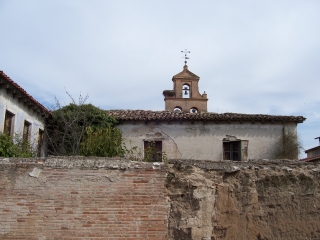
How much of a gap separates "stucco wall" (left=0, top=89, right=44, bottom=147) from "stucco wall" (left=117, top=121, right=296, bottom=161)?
3810mm

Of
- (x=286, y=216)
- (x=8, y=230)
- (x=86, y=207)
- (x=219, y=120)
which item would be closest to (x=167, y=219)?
(x=86, y=207)

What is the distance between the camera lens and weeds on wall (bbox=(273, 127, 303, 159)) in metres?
16.7

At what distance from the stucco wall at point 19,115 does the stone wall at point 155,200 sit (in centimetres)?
780

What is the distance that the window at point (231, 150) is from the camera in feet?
56.2

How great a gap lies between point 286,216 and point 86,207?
313 centimetres

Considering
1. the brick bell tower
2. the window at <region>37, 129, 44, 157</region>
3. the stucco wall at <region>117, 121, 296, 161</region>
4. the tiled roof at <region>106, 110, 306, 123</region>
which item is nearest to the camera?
the window at <region>37, 129, 44, 157</region>

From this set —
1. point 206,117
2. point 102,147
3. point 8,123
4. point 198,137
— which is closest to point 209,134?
point 198,137

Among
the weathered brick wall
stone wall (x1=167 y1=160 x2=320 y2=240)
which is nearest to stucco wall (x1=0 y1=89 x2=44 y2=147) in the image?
the weathered brick wall

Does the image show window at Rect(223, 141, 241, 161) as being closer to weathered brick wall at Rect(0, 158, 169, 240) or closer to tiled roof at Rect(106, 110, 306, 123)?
tiled roof at Rect(106, 110, 306, 123)

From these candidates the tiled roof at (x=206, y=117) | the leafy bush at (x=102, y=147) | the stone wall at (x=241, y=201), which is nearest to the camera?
the stone wall at (x=241, y=201)

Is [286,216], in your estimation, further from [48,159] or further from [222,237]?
[48,159]

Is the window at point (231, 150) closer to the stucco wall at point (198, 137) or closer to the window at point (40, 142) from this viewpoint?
the stucco wall at point (198, 137)

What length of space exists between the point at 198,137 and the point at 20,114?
804 cm

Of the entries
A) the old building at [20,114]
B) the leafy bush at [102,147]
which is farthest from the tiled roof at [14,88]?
the leafy bush at [102,147]
